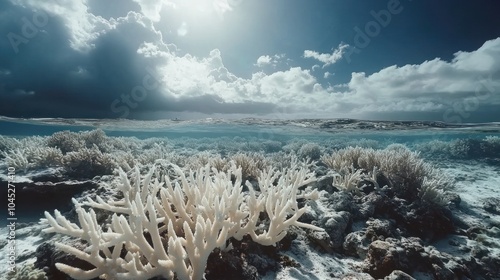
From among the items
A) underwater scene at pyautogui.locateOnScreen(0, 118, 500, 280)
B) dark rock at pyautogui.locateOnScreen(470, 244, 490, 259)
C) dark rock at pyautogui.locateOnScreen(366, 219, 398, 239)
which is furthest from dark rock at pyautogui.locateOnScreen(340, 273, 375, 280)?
dark rock at pyautogui.locateOnScreen(470, 244, 490, 259)

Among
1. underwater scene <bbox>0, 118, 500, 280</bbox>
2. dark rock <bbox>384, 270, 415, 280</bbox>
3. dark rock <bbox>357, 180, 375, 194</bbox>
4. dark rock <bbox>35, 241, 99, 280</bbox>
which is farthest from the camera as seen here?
dark rock <bbox>357, 180, 375, 194</bbox>

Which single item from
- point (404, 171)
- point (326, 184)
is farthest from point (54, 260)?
point (404, 171)

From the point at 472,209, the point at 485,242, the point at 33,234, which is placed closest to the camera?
the point at 33,234

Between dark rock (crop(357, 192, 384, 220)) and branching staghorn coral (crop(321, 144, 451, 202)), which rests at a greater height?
branching staghorn coral (crop(321, 144, 451, 202))

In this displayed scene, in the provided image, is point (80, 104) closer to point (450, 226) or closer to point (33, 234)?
point (33, 234)

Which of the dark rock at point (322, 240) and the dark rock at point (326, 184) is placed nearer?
the dark rock at point (322, 240)

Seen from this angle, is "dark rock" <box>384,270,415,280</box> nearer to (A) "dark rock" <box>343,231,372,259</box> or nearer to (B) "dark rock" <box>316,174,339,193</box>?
(A) "dark rock" <box>343,231,372,259</box>

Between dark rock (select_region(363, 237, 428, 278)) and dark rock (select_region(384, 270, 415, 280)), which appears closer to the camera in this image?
dark rock (select_region(384, 270, 415, 280))

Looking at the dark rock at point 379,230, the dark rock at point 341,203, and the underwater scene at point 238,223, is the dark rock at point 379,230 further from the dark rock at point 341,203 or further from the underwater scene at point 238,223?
the dark rock at point 341,203

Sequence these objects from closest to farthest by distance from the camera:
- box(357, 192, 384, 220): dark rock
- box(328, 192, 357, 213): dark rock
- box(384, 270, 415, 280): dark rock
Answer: box(384, 270, 415, 280): dark rock < box(328, 192, 357, 213): dark rock < box(357, 192, 384, 220): dark rock

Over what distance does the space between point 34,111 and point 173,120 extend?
12.8 metres

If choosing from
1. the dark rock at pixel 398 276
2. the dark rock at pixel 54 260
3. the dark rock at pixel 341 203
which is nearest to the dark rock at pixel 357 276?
the dark rock at pixel 398 276

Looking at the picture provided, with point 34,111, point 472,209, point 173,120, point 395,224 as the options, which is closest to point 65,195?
point 395,224

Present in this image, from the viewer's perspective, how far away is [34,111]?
77.9 feet
